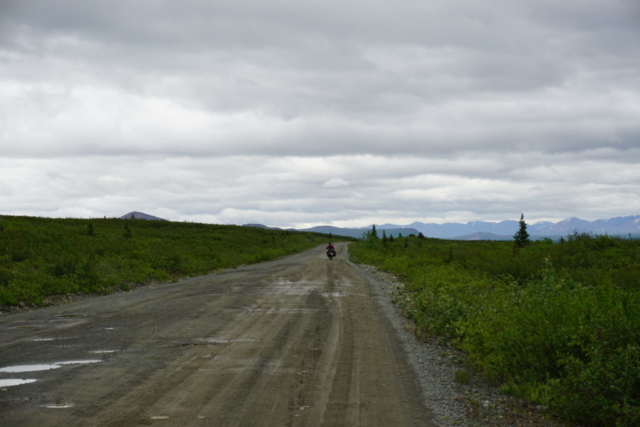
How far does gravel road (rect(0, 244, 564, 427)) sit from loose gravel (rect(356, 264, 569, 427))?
0.08 ft

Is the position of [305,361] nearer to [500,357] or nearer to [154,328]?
[500,357]

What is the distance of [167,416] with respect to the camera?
5750mm

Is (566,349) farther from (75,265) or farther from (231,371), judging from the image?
(75,265)

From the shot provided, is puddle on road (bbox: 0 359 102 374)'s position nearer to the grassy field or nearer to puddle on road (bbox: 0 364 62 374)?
puddle on road (bbox: 0 364 62 374)

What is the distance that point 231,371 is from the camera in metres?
7.76

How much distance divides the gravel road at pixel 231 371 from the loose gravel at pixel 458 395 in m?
0.03

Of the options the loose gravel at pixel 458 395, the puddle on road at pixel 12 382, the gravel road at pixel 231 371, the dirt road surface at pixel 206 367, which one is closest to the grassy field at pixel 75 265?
the gravel road at pixel 231 371

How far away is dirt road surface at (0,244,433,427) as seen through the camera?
5.91 metres

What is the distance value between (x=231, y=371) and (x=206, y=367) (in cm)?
45

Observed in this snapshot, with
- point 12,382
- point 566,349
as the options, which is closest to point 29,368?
point 12,382

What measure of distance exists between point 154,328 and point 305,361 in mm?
4355

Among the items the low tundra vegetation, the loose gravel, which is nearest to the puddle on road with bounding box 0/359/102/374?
the loose gravel

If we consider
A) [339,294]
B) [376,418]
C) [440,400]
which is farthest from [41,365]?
[339,294]

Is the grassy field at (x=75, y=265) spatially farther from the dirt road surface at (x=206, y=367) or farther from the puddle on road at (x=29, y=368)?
the puddle on road at (x=29, y=368)
